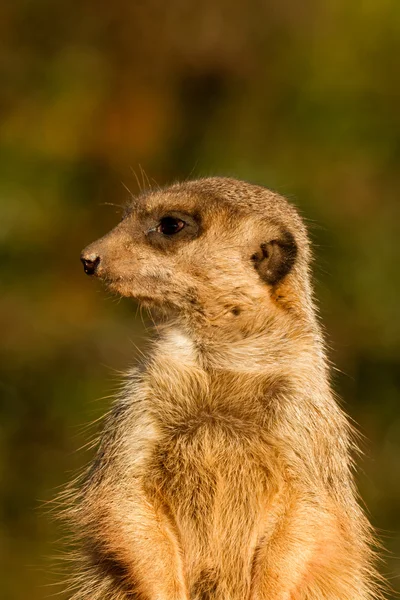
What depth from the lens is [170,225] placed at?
3764 millimetres

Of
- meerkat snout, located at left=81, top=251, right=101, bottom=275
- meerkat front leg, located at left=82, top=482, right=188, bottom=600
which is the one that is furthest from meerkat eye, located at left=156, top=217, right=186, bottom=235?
meerkat front leg, located at left=82, top=482, right=188, bottom=600

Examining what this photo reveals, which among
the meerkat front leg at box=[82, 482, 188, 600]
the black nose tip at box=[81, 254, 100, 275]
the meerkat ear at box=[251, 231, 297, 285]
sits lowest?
the meerkat front leg at box=[82, 482, 188, 600]

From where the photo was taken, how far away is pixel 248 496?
141 inches

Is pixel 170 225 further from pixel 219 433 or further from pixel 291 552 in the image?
pixel 291 552

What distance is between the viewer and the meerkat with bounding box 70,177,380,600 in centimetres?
354

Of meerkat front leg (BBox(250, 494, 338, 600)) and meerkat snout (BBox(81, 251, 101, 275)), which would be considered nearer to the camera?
meerkat front leg (BBox(250, 494, 338, 600))

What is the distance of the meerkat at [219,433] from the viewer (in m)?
3.54

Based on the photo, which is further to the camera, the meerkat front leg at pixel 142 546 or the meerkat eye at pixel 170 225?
the meerkat eye at pixel 170 225

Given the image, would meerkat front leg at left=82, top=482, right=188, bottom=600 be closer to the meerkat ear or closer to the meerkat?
the meerkat

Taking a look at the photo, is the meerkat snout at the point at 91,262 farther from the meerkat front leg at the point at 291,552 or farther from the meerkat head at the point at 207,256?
the meerkat front leg at the point at 291,552

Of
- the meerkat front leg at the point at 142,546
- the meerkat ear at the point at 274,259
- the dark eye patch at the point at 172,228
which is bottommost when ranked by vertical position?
the meerkat front leg at the point at 142,546

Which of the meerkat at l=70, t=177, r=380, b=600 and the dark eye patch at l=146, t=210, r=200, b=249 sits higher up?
the dark eye patch at l=146, t=210, r=200, b=249

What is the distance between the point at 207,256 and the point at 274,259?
8.1 inches

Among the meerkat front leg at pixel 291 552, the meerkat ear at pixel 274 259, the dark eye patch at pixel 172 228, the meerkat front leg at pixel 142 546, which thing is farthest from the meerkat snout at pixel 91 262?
the meerkat front leg at pixel 291 552
